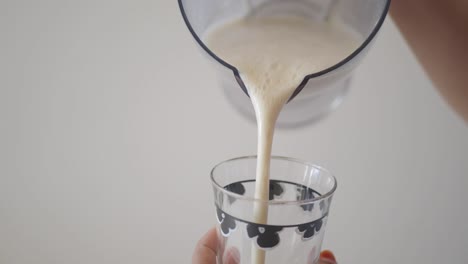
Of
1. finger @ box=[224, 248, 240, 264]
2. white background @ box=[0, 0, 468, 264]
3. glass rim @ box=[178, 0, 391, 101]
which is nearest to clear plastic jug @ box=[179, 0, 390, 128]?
glass rim @ box=[178, 0, 391, 101]

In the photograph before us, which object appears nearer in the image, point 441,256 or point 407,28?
point 407,28

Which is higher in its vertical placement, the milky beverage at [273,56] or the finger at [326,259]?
the milky beverage at [273,56]

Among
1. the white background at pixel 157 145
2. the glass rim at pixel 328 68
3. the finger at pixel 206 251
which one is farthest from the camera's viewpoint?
the white background at pixel 157 145

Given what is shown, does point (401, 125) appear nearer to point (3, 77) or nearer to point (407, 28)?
point (407, 28)

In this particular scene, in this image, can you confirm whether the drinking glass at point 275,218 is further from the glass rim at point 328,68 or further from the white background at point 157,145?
the white background at point 157,145

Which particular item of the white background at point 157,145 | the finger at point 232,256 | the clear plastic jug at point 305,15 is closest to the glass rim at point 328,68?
the clear plastic jug at point 305,15

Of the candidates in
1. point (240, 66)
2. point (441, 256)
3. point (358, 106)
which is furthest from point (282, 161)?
point (441, 256)

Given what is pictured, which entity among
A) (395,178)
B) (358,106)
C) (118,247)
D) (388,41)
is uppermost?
(388,41)
